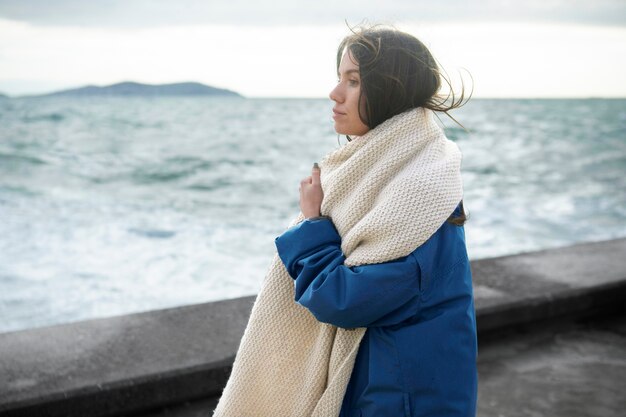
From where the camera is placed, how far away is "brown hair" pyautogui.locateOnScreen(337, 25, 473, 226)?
5.13ft

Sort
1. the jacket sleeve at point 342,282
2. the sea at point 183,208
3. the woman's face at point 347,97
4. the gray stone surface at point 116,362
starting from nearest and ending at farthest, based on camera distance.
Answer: the jacket sleeve at point 342,282 → the woman's face at point 347,97 → the gray stone surface at point 116,362 → the sea at point 183,208

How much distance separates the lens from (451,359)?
1.57 m

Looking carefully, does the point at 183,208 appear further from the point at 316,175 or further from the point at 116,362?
the point at 316,175

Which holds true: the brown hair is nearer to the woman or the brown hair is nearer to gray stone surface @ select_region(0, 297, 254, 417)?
the woman

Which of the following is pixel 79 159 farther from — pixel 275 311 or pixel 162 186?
pixel 275 311

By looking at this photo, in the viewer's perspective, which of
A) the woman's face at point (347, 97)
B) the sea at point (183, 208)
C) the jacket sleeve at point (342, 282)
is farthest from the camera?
the sea at point (183, 208)

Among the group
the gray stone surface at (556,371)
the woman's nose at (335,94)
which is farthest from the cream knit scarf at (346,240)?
the gray stone surface at (556,371)

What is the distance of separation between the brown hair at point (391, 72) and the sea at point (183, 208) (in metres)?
0.21

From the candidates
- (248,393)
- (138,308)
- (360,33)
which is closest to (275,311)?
(248,393)

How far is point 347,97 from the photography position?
1.62 m

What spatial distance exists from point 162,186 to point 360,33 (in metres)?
12.4

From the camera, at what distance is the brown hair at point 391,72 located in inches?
61.6

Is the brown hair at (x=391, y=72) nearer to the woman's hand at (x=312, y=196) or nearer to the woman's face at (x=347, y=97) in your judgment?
the woman's face at (x=347, y=97)

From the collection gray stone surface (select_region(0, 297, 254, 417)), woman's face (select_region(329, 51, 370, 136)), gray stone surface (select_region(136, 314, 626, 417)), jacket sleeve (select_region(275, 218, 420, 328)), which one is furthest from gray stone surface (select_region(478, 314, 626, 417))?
woman's face (select_region(329, 51, 370, 136))
